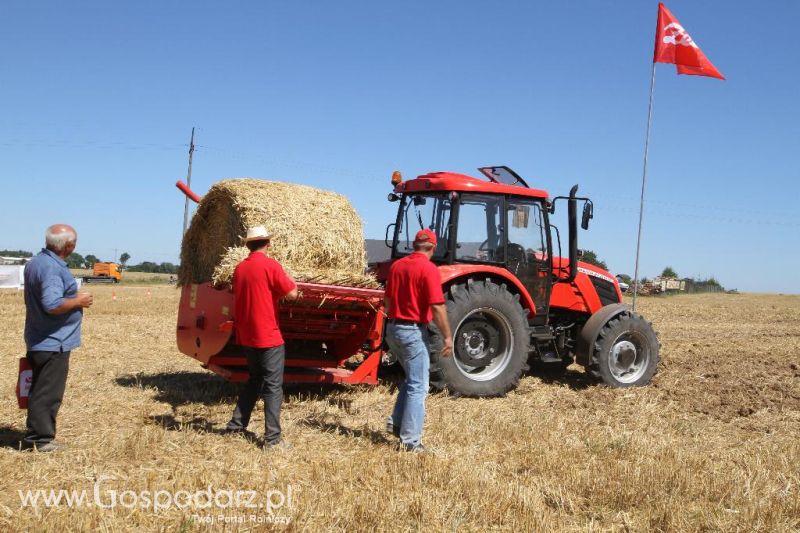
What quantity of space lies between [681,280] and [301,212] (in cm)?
5238

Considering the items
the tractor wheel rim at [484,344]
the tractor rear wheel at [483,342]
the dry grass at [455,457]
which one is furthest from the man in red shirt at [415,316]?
the tractor wheel rim at [484,344]

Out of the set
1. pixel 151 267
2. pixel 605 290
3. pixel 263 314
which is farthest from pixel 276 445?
pixel 151 267

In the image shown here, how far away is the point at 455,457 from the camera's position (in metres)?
4.91

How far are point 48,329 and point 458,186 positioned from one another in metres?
4.17

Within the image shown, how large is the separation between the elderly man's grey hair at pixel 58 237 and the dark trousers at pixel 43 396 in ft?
2.38

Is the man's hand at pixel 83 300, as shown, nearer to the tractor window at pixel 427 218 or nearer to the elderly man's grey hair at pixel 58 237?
the elderly man's grey hair at pixel 58 237

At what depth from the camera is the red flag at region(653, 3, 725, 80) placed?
11766 mm

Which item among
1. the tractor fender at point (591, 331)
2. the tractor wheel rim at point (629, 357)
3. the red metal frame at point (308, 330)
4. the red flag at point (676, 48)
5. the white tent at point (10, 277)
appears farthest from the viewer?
the white tent at point (10, 277)

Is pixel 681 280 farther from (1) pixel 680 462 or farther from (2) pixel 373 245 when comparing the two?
(1) pixel 680 462

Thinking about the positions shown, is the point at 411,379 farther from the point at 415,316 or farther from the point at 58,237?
the point at 58,237

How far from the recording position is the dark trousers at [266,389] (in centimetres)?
509

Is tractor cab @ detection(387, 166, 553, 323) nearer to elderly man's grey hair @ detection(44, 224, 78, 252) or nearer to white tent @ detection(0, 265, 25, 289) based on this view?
elderly man's grey hair @ detection(44, 224, 78, 252)

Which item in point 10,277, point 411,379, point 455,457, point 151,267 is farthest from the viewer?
point 151,267

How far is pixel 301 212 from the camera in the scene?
6.75 metres
